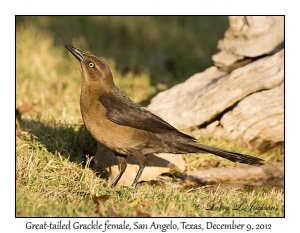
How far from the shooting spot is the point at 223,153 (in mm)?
6293

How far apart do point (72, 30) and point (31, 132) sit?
17.9ft

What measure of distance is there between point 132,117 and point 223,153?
101 centimetres

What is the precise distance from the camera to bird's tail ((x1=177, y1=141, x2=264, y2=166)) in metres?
6.23

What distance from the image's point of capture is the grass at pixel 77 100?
5.09m

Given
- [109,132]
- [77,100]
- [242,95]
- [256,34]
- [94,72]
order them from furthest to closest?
[77,100], [256,34], [242,95], [94,72], [109,132]

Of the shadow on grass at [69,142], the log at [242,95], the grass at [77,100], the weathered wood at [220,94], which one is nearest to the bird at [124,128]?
the grass at [77,100]

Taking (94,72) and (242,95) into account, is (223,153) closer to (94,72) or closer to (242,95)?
(94,72)

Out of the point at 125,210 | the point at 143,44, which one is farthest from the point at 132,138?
the point at 143,44

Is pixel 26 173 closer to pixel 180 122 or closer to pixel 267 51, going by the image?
pixel 180 122

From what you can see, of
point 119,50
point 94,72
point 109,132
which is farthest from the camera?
point 119,50

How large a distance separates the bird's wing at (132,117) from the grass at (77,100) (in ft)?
2.00

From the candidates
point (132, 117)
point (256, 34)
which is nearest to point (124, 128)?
point (132, 117)

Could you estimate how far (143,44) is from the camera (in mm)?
12188

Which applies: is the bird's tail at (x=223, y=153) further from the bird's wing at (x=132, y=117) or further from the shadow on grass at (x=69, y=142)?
the shadow on grass at (x=69, y=142)
